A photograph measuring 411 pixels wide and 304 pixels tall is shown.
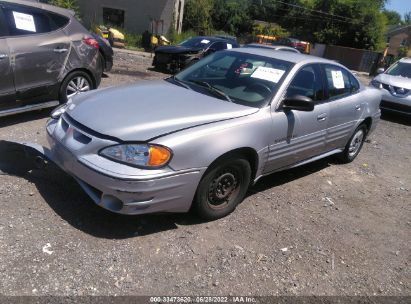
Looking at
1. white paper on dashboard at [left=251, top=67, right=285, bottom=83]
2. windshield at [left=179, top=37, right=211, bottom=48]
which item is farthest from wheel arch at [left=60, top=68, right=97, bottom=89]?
windshield at [left=179, top=37, right=211, bottom=48]

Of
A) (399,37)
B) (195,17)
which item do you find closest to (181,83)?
(195,17)

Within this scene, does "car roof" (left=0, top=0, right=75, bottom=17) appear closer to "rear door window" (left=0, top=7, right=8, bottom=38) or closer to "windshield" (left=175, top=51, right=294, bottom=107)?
"rear door window" (left=0, top=7, right=8, bottom=38)

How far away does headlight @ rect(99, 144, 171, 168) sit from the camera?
3332 millimetres

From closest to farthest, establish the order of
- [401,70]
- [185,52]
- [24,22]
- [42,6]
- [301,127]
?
[301,127] → [24,22] → [42,6] → [401,70] → [185,52]

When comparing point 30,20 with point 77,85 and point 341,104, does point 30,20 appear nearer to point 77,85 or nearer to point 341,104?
point 77,85

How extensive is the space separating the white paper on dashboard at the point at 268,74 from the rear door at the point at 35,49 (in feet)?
10.5

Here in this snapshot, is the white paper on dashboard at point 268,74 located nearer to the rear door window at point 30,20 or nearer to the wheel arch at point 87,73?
the wheel arch at point 87,73

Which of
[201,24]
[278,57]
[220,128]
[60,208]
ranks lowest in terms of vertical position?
[201,24]

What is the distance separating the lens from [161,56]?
44.8 ft

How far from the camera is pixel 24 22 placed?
5.82m

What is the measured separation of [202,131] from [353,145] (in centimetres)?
361

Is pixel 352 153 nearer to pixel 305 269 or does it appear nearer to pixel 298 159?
pixel 298 159

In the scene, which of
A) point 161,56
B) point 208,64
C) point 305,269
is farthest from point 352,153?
point 161,56

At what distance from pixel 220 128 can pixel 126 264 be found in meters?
1.40
